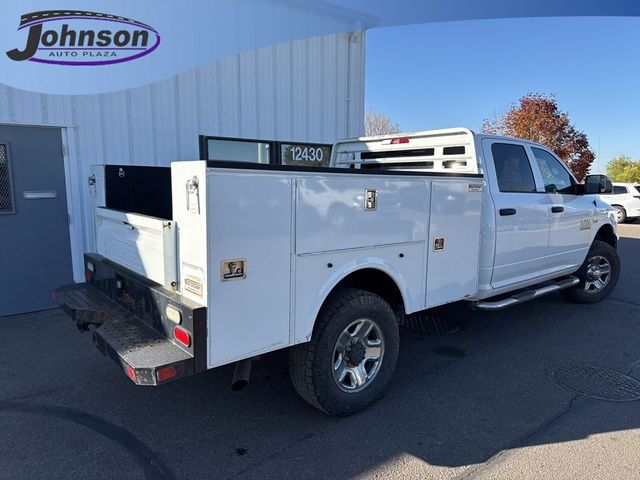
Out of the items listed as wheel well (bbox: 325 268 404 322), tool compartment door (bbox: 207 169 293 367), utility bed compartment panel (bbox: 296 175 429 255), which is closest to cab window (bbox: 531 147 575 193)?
utility bed compartment panel (bbox: 296 175 429 255)

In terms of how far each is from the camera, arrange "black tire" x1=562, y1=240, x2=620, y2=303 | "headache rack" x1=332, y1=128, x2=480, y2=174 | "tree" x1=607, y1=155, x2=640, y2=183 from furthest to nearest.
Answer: "tree" x1=607, y1=155, x2=640, y2=183, "black tire" x1=562, y1=240, x2=620, y2=303, "headache rack" x1=332, y1=128, x2=480, y2=174

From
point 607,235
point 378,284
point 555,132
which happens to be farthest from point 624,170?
point 378,284

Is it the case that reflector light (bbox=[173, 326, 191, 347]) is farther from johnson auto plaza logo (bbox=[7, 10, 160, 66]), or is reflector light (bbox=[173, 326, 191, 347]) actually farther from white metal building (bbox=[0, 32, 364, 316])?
johnson auto plaza logo (bbox=[7, 10, 160, 66])

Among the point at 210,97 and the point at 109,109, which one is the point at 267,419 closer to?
the point at 109,109

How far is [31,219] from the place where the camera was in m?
5.91

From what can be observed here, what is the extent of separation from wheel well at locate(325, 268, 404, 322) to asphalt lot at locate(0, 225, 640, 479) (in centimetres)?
76

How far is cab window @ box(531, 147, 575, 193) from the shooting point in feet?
17.8

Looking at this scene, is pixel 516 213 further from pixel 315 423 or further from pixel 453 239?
pixel 315 423

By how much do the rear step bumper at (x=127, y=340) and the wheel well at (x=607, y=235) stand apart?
6.17m

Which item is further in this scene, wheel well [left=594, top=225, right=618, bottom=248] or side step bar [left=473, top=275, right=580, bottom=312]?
wheel well [left=594, top=225, right=618, bottom=248]

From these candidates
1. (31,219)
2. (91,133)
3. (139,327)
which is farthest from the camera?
(91,133)

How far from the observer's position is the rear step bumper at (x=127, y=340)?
2674 mm

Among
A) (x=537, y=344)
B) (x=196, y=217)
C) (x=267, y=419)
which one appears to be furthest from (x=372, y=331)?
(x=537, y=344)

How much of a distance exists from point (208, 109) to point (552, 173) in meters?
4.85
